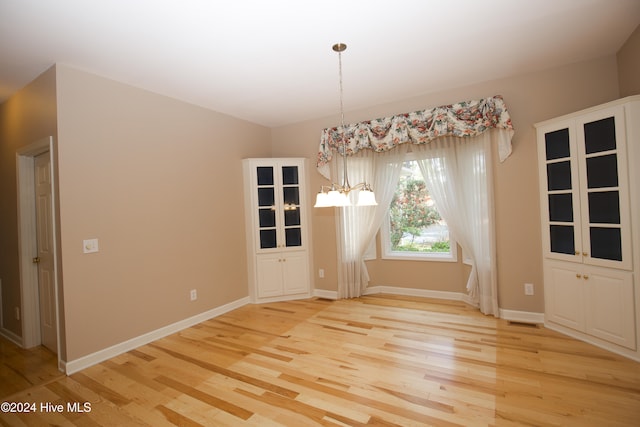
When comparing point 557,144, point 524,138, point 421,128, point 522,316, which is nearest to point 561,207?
point 557,144

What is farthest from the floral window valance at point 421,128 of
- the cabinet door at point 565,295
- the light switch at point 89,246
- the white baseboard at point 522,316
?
the light switch at point 89,246

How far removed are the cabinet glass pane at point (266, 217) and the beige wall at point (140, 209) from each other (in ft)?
1.16

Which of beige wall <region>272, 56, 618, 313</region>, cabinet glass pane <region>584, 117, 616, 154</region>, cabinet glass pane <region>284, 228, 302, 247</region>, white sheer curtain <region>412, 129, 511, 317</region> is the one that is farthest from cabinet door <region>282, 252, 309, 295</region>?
cabinet glass pane <region>584, 117, 616, 154</region>

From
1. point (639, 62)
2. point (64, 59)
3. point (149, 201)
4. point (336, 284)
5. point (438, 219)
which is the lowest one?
point (336, 284)

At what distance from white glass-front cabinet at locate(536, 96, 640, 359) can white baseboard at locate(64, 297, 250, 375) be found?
13.0 ft

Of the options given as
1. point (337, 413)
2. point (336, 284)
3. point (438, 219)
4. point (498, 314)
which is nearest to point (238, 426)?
point (337, 413)

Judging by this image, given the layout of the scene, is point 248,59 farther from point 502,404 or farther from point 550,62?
point 502,404

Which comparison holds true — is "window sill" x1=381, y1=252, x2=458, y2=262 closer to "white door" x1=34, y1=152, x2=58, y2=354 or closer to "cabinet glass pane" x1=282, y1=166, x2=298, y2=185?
"cabinet glass pane" x1=282, y1=166, x2=298, y2=185

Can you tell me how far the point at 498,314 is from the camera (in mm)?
3467

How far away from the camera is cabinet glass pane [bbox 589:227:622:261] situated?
2.57 meters

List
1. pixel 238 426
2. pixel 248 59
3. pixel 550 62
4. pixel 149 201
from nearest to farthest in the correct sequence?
pixel 238 426 → pixel 248 59 → pixel 550 62 → pixel 149 201

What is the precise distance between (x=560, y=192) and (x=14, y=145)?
5.77 metres

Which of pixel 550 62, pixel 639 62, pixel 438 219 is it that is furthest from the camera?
pixel 438 219

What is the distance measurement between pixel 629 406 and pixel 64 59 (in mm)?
5057
